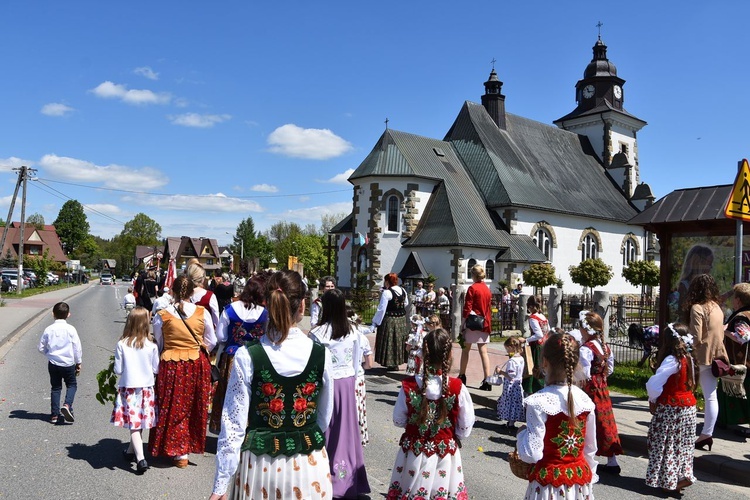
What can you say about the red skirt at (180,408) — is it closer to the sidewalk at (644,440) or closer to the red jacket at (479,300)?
the sidewalk at (644,440)

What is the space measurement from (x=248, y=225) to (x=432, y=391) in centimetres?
11276

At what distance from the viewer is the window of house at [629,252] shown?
47406 mm

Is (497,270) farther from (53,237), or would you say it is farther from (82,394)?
(53,237)

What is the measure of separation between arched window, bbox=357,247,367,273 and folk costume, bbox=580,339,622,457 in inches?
1244

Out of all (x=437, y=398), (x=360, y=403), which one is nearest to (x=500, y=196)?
(x=360, y=403)

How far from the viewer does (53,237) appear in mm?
90188

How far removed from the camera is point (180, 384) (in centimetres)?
588

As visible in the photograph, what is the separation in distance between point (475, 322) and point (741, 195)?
4.20 meters

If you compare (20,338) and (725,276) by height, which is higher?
(725,276)

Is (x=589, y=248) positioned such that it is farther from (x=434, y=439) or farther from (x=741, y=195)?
(x=434, y=439)

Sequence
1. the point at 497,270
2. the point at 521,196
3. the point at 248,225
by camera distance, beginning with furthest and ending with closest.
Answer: the point at 248,225
the point at 521,196
the point at 497,270

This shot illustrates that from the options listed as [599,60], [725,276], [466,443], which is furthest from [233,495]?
[599,60]

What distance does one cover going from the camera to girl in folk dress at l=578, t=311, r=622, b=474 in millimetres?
5949

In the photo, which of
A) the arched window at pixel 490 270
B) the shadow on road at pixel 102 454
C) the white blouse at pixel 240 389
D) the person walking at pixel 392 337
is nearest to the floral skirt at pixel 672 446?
the white blouse at pixel 240 389
